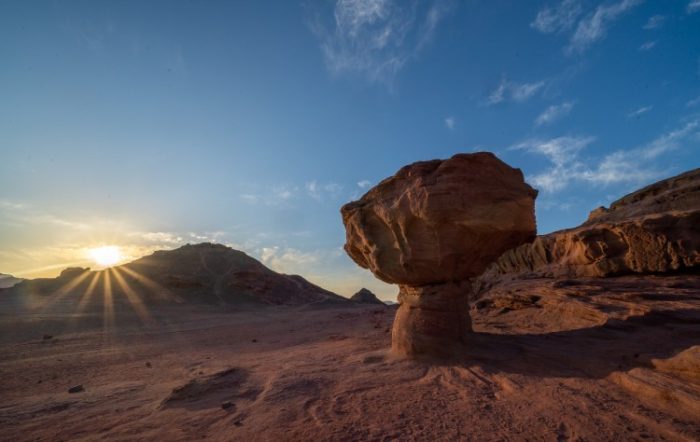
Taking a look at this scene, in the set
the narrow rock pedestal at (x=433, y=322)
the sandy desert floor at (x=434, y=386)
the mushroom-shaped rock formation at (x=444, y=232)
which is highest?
the mushroom-shaped rock formation at (x=444, y=232)

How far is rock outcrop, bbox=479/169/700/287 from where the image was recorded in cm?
1027

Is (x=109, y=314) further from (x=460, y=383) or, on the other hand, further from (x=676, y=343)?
(x=676, y=343)

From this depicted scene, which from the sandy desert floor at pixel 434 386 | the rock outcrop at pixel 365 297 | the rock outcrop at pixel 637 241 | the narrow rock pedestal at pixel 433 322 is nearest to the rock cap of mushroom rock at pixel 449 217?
the narrow rock pedestal at pixel 433 322

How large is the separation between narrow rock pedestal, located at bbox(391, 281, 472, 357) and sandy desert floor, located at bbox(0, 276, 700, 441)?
380 millimetres

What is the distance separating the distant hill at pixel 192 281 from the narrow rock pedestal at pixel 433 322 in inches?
1124

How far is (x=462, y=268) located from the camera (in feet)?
26.9

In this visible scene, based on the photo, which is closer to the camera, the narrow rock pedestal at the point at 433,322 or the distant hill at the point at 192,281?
the narrow rock pedestal at the point at 433,322

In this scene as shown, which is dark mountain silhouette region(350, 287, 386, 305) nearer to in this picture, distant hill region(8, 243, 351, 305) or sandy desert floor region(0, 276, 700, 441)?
distant hill region(8, 243, 351, 305)

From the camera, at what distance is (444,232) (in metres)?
7.78

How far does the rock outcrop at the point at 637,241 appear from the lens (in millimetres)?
10266

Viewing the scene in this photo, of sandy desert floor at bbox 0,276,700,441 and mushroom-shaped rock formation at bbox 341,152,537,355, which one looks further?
mushroom-shaped rock formation at bbox 341,152,537,355

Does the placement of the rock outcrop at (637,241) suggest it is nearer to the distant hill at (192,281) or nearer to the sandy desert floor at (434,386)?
the sandy desert floor at (434,386)

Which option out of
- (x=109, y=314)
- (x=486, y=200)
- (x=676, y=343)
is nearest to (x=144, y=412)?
(x=486, y=200)

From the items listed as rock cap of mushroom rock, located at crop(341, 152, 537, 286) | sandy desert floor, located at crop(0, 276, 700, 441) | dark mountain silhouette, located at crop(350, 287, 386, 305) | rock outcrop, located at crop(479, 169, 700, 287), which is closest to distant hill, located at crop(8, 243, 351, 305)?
dark mountain silhouette, located at crop(350, 287, 386, 305)
